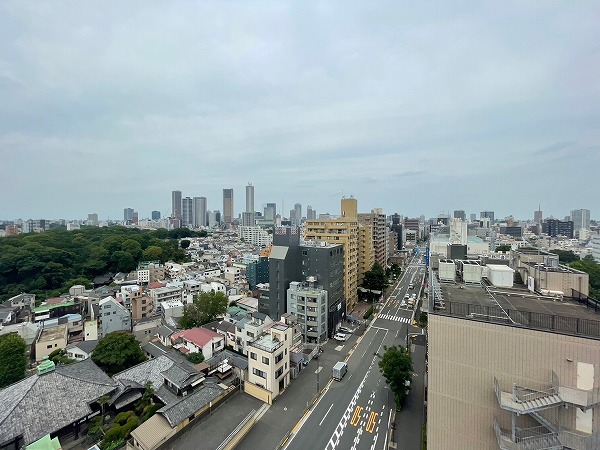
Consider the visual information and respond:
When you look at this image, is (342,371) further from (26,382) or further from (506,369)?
(26,382)

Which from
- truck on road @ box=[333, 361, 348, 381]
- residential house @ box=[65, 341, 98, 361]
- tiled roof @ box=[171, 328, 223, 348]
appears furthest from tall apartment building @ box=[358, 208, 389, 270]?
residential house @ box=[65, 341, 98, 361]

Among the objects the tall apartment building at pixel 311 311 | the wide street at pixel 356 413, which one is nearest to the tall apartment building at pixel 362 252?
the wide street at pixel 356 413

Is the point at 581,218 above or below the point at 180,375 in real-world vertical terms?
above

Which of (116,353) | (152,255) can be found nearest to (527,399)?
(116,353)

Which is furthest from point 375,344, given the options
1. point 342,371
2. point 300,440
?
point 300,440

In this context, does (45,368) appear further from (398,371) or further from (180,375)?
(398,371)

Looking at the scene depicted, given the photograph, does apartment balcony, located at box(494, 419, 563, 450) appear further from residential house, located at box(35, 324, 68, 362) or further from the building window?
residential house, located at box(35, 324, 68, 362)

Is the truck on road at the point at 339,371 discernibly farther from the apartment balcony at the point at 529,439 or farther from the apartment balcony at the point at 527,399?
the apartment balcony at the point at 527,399
